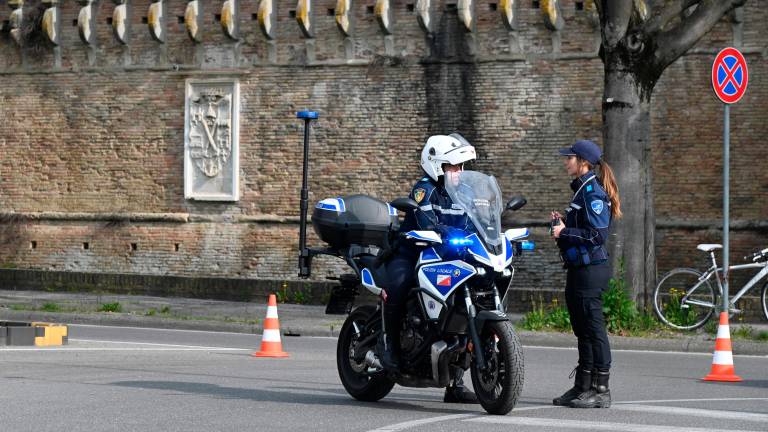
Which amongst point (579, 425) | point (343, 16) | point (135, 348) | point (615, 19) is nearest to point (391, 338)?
point (579, 425)

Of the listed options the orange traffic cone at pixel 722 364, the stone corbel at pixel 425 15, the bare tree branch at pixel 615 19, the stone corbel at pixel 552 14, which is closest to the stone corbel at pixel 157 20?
the stone corbel at pixel 425 15

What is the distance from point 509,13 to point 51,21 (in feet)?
33.7

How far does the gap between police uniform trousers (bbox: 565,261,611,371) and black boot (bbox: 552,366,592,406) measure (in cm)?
4

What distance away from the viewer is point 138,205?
32094 mm

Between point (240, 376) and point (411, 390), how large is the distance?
1.67 metres

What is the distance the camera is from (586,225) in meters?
11.0

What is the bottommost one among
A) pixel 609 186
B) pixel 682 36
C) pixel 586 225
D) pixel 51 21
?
pixel 586 225

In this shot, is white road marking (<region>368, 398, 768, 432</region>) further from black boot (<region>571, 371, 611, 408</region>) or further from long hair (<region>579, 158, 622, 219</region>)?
long hair (<region>579, 158, 622, 219</region>)

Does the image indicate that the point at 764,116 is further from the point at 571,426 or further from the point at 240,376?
the point at 571,426

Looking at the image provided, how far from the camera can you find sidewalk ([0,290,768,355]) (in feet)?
60.0

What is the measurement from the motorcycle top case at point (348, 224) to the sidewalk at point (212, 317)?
21.7ft

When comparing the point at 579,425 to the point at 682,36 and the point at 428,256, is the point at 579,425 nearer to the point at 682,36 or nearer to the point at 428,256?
the point at 428,256

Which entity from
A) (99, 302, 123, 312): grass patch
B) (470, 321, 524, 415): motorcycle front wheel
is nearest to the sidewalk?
(99, 302, 123, 312): grass patch

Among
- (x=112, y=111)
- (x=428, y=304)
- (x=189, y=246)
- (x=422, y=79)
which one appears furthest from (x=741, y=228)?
(x=428, y=304)
